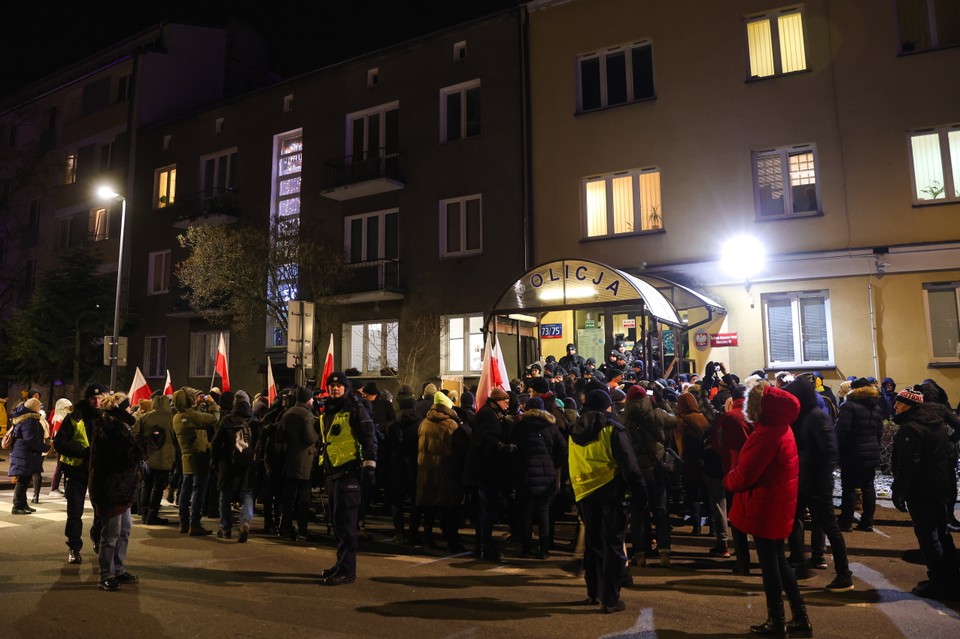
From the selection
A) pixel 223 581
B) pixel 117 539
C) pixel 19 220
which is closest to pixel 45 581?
pixel 117 539

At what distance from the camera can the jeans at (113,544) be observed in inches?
279

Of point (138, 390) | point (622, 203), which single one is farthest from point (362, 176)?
point (138, 390)

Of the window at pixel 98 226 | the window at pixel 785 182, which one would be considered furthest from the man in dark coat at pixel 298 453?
the window at pixel 98 226

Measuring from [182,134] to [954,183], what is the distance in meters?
26.2

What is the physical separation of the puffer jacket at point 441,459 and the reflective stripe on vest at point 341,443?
191cm

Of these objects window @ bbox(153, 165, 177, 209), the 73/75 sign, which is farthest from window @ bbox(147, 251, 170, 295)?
the 73/75 sign

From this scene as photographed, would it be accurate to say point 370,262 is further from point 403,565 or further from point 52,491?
point 403,565

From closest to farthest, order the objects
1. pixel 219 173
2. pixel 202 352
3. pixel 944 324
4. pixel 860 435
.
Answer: pixel 860 435
pixel 944 324
pixel 202 352
pixel 219 173

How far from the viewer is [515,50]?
67.6 feet

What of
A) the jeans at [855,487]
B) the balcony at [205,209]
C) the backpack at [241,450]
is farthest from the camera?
the balcony at [205,209]

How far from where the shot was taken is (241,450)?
32.8 feet

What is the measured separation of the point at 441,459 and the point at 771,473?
4.63 m

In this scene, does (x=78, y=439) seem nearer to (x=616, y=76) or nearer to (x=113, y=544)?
(x=113, y=544)

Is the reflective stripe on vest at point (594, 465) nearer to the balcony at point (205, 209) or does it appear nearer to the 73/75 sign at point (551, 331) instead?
the 73/75 sign at point (551, 331)
